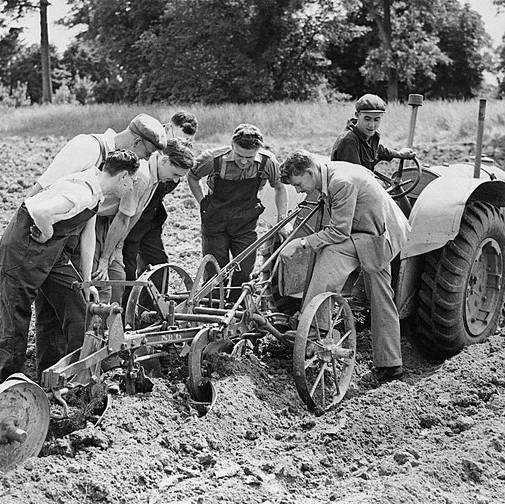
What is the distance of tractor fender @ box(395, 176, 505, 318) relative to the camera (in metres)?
6.30

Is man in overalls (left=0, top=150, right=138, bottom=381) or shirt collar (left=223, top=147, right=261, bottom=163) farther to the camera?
shirt collar (left=223, top=147, right=261, bottom=163)

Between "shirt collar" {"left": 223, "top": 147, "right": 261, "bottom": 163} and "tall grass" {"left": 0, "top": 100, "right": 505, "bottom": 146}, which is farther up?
"shirt collar" {"left": 223, "top": 147, "right": 261, "bottom": 163}

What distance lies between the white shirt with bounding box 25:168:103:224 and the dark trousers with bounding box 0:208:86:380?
4.6 inches

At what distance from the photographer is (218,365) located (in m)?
5.75

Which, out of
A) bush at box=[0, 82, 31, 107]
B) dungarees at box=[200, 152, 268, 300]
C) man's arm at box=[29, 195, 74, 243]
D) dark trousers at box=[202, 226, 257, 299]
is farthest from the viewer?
bush at box=[0, 82, 31, 107]

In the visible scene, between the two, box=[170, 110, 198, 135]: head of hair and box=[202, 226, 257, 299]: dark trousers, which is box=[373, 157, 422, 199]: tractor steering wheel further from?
box=[170, 110, 198, 135]: head of hair

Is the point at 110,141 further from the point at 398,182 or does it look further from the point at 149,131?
the point at 398,182

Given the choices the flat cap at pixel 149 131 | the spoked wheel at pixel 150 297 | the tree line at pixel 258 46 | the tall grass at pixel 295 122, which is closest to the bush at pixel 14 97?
the tree line at pixel 258 46

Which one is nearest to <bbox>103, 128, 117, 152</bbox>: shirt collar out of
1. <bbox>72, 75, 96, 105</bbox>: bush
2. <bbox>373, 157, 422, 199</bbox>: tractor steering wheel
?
<bbox>373, 157, 422, 199</bbox>: tractor steering wheel

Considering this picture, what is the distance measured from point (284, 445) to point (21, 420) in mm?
1394

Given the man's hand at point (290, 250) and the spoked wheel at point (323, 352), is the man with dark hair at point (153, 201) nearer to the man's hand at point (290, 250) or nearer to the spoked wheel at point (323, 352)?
the man's hand at point (290, 250)

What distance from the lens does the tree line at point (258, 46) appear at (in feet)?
109

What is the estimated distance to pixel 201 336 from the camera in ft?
17.7

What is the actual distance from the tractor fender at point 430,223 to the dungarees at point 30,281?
2192 millimetres
